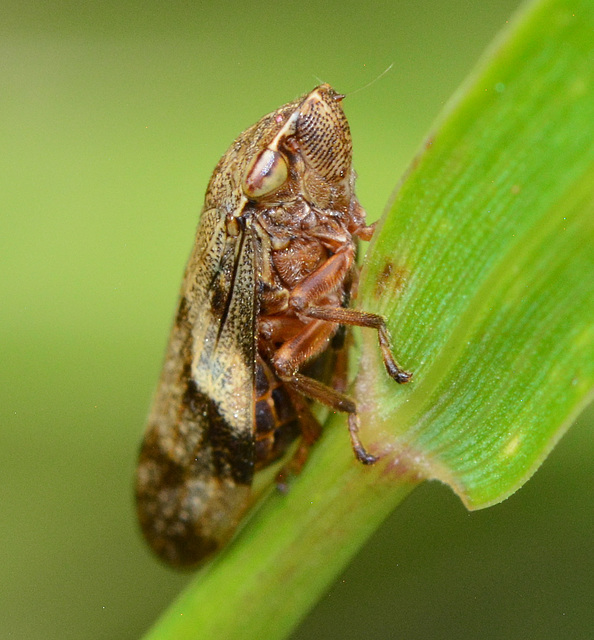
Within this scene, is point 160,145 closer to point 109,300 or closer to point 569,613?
point 109,300

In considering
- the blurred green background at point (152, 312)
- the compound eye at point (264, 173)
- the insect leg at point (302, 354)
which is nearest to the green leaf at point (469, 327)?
the insect leg at point (302, 354)

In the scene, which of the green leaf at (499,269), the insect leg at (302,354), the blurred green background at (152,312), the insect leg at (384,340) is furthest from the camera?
the blurred green background at (152,312)

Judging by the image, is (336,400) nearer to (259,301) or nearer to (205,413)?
(259,301)

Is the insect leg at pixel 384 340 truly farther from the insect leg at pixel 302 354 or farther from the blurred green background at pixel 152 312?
the blurred green background at pixel 152 312

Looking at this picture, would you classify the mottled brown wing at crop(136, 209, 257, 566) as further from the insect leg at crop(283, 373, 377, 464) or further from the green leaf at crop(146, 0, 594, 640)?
the green leaf at crop(146, 0, 594, 640)

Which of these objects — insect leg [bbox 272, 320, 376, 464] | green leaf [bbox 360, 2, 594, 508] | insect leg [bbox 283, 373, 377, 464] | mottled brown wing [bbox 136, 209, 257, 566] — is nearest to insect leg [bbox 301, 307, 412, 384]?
green leaf [bbox 360, 2, 594, 508]

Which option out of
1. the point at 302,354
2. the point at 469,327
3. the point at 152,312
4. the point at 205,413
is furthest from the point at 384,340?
the point at 152,312

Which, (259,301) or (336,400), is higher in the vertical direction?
(336,400)
